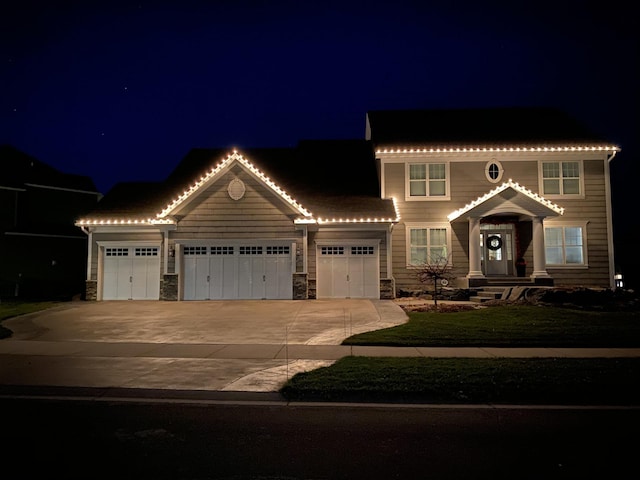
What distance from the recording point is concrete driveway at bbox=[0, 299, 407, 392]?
8.42 metres

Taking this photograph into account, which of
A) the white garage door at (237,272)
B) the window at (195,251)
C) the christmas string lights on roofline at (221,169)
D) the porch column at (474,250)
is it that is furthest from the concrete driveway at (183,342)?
the porch column at (474,250)

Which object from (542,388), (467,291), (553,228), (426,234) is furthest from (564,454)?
(553,228)

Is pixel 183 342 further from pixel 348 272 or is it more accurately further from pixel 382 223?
pixel 382 223

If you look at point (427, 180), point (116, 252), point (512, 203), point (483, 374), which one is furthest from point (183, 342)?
point (512, 203)

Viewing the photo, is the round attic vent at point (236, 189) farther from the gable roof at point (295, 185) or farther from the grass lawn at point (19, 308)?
the grass lawn at point (19, 308)

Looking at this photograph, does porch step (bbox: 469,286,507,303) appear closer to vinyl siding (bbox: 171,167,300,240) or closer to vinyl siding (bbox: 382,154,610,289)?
vinyl siding (bbox: 382,154,610,289)

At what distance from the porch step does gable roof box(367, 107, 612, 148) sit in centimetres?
689

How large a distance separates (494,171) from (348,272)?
845 cm

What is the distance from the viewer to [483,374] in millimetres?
8164

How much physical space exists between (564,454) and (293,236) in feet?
52.9

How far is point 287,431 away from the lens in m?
5.80

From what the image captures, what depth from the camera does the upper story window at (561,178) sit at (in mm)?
22250

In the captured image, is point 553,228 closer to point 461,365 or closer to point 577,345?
point 577,345

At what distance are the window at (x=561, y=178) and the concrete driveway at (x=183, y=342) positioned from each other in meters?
9.98
